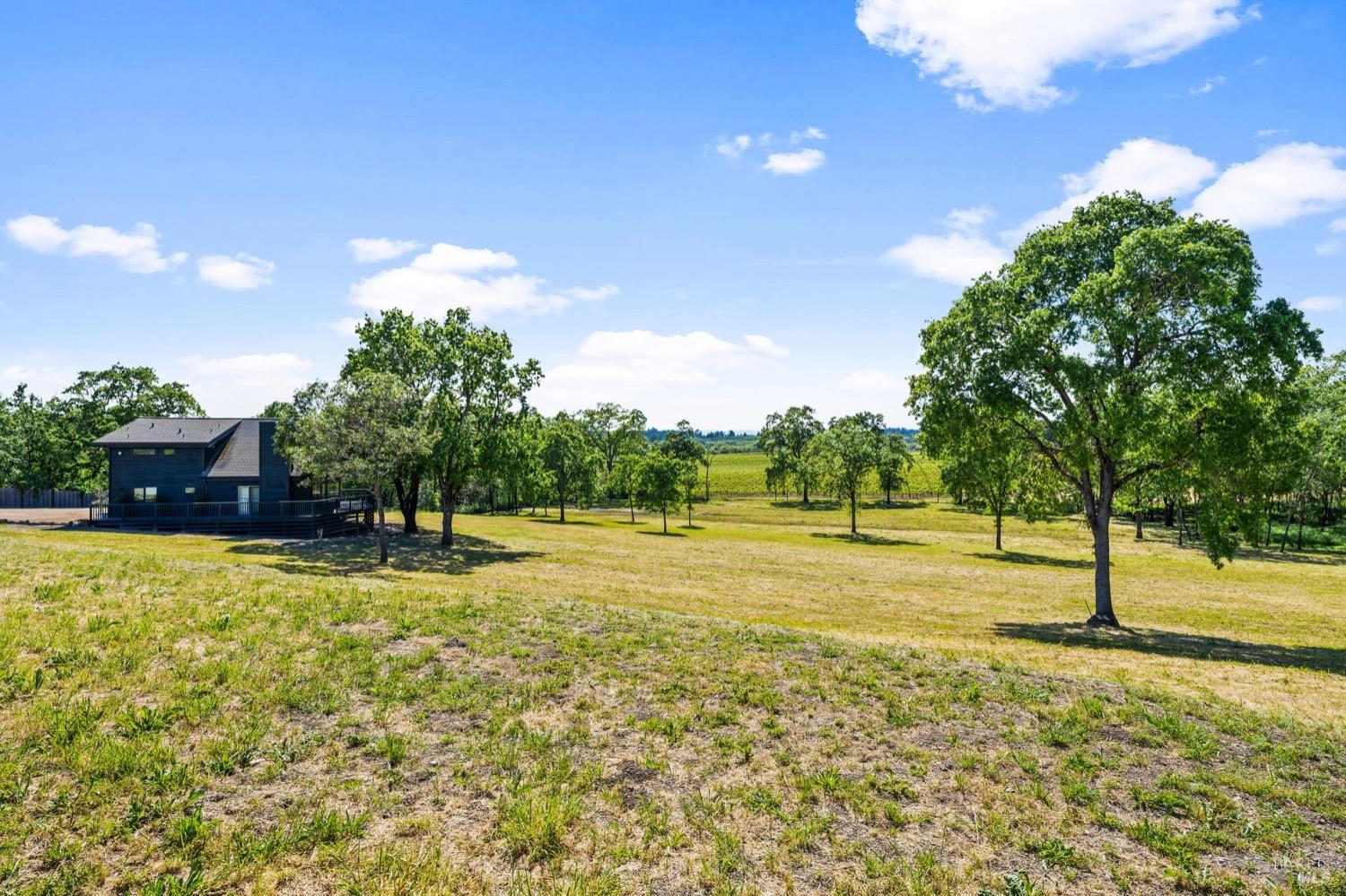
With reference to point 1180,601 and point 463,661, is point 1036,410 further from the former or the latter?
point 463,661

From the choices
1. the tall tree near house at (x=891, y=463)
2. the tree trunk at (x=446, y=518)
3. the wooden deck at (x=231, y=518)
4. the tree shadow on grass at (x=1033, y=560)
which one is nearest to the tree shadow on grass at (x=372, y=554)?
the tree trunk at (x=446, y=518)

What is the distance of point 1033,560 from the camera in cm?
4812

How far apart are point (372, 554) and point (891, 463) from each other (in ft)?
180

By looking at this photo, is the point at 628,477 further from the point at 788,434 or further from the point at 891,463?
the point at 788,434

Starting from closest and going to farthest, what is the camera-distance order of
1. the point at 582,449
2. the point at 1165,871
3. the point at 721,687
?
the point at 1165,871 < the point at 721,687 < the point at 582,449

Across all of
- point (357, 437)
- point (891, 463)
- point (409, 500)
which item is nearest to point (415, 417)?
point (357, 437)

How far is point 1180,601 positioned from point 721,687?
30273 millimetres

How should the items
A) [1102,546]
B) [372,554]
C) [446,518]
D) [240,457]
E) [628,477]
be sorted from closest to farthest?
[1102,546], [372,554], [446,518], [240,457], [628,477]

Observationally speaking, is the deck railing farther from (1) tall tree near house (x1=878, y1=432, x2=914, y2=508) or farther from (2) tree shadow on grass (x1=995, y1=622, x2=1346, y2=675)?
(1) tall tree near house (x1=878, y1=432, x2=914, y2=508)

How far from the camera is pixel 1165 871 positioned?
7.09 m

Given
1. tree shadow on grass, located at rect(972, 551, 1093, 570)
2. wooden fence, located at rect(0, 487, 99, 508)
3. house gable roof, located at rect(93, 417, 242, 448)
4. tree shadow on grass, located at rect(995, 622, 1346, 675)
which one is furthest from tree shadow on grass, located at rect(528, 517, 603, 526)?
tree shadow on grass, located at rect(995, 622, 1346, 675)

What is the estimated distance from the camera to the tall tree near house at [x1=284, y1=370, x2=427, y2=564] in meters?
32.0

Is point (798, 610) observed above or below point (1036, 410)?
below

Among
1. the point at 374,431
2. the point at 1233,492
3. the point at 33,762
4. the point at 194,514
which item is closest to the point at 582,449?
the point at 194,514
